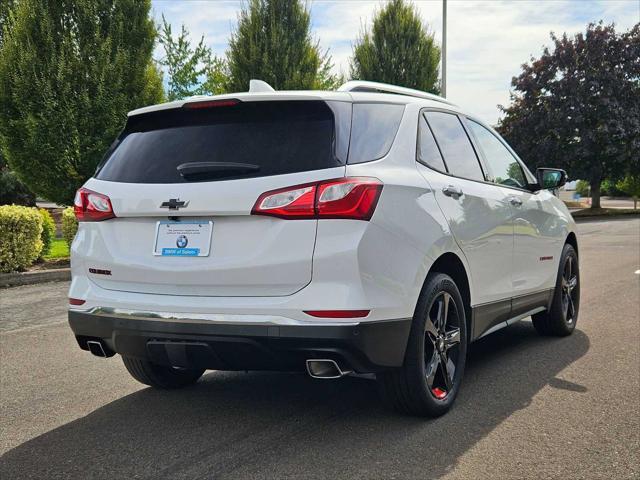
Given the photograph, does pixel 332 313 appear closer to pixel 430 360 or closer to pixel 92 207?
pixel 430 360

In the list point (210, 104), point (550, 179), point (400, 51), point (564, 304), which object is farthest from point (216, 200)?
point (400, 51)

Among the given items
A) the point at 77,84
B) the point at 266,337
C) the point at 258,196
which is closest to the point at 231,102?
the point at 258,196

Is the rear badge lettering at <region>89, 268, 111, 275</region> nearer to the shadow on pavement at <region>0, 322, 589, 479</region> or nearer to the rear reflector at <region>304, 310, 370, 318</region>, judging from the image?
the shadow on pavement at <region>0, 322, 589, 479</region>

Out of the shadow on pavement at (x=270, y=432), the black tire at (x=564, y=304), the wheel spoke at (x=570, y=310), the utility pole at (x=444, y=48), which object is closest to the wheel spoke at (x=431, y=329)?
the shadow on pavement at (x=270, y=432)

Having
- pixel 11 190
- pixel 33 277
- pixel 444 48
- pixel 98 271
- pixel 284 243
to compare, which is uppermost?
pixel 444 48

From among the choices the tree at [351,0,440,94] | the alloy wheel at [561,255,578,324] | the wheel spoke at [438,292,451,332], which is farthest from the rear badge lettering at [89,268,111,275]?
the tree at [351,0,440,94]

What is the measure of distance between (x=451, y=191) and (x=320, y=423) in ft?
4.92

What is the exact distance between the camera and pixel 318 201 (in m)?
3.49

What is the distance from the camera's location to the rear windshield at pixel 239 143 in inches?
143

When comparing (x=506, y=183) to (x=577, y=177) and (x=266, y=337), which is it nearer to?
(x=266, y=337)

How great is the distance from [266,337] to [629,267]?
1011 cm

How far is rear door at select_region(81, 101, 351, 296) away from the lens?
11.6ft

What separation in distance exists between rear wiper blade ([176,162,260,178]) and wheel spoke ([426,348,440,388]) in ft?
4.71

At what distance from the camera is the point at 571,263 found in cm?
664
